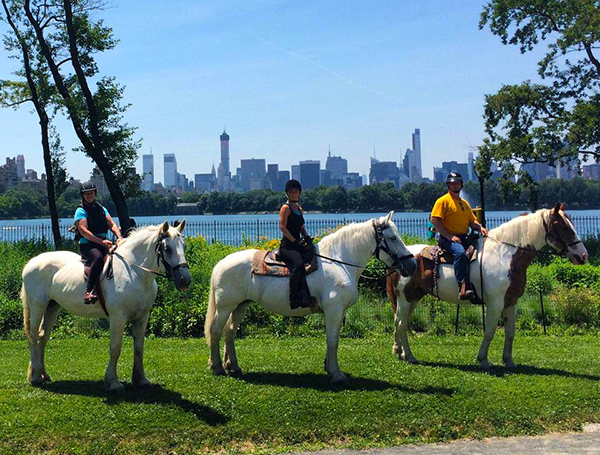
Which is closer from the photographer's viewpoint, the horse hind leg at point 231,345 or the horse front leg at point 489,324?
the horse hind leg at point 231,345

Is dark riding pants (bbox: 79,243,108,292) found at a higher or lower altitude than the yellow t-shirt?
lower

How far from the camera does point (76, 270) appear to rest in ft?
32.2

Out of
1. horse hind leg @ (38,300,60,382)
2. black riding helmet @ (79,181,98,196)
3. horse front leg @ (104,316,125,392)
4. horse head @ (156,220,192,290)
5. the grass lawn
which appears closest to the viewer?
the grass lawn

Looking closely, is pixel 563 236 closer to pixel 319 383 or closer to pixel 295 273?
pixel 295 273

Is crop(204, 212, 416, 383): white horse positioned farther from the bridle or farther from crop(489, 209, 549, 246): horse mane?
crop(489, 209, 549, 246): horse mane

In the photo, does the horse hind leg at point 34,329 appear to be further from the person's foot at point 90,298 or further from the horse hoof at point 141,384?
the horse hoof at point 141,384

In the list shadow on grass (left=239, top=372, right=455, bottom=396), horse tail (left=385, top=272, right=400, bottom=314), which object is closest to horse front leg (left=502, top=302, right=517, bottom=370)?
horse tail (left=385, top=272, right=400, bottom=314)

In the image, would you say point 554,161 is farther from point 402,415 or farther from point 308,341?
point 402,415

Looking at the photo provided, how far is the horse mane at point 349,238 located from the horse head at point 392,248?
162 millimetres

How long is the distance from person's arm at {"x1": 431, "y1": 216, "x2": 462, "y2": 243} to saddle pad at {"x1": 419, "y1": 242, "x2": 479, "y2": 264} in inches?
10.2

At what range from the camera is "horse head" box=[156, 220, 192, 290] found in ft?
29.0

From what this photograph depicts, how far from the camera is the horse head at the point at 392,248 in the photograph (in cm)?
1008

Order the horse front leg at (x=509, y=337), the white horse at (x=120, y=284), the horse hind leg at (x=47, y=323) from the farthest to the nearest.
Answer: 1. the horse front leg at (x=509, y=337)
2. the horse hind leg at (x=47, y=323)
3. the white horse at (x=120, y=284)

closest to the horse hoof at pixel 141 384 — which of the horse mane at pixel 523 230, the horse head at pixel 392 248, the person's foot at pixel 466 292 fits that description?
the horse head at pixel 392 248
